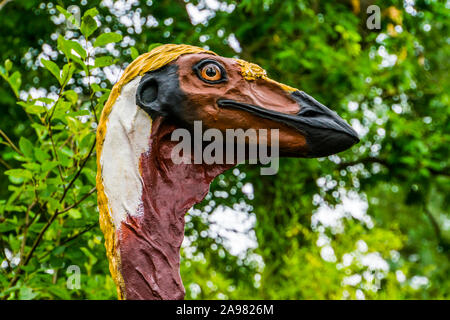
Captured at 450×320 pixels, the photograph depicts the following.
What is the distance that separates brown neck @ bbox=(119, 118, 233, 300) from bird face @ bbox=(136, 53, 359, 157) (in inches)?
3.7

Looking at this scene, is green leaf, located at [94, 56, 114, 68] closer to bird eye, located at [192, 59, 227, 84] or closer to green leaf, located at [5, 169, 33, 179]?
green leaf, located at [5, 169, 33, 179]

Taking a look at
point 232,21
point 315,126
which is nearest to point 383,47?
point 232,21

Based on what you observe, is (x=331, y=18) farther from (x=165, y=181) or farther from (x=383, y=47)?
(x=165, y=181)

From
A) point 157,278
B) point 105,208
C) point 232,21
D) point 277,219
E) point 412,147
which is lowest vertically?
point 157,278

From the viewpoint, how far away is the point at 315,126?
2107 mm

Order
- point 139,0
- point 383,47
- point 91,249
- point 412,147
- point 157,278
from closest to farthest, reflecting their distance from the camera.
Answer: point 157,278, point 91,249, point 139,0, point 412,147, point 383,47

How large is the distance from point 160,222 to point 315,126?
0.58 m

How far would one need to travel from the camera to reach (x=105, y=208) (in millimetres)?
2096

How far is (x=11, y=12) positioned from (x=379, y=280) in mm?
4058

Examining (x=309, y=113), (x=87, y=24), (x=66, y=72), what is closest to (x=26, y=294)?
(x=66, y=72)

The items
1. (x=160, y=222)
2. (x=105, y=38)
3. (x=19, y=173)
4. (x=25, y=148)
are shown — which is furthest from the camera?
(x=25, y=148)

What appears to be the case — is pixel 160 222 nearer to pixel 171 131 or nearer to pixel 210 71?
pixel 171 131

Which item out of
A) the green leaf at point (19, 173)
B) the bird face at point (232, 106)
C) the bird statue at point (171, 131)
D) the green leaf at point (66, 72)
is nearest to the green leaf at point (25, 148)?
the green leaf at point (19, 173)

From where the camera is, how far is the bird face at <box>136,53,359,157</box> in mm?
2113
